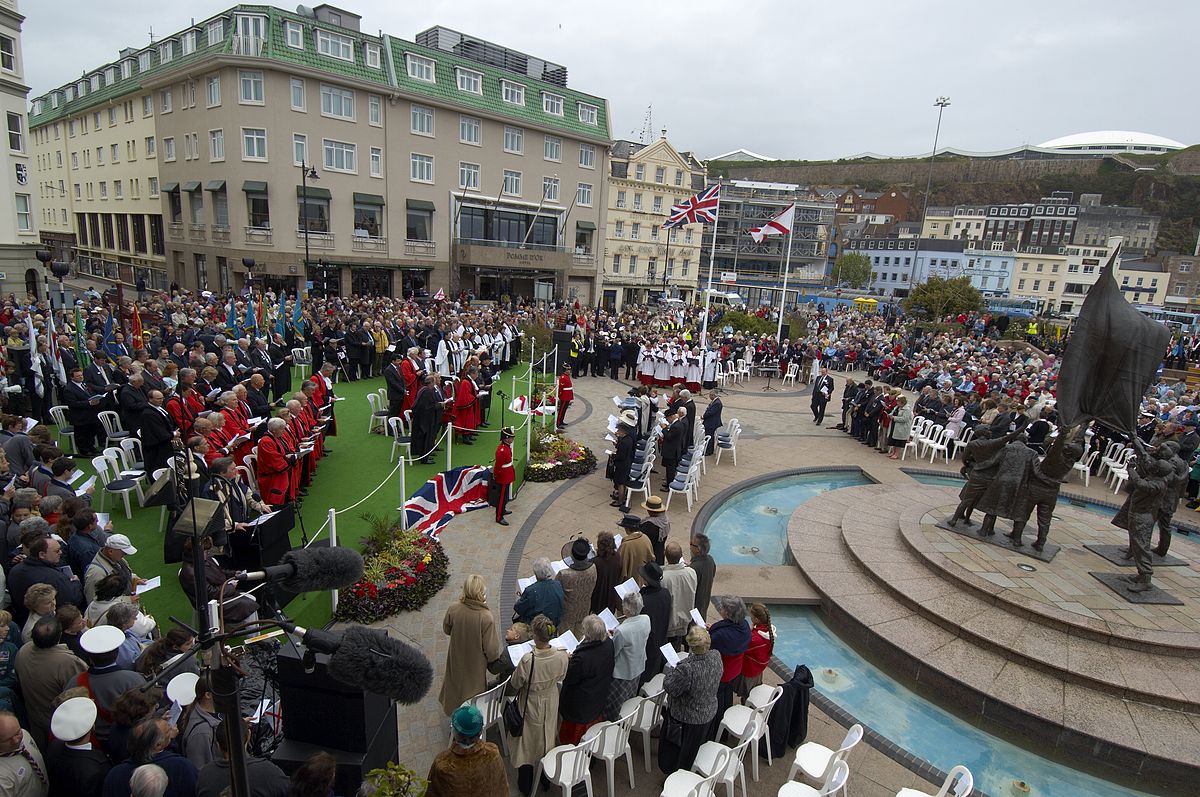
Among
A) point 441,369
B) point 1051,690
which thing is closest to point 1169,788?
point 1051,690

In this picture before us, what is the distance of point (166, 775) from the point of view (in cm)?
374

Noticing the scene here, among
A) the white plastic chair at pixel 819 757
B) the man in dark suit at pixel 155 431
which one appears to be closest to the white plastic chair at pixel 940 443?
the white plastic chair at pixel 819 757

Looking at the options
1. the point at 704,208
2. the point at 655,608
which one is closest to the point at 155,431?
the point at 655,608

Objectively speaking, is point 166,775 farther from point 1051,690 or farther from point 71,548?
point 1051,690

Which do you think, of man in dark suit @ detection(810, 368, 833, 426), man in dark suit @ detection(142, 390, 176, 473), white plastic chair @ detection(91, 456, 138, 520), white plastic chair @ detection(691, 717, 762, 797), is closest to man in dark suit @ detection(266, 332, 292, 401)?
man in dark suit @ detection(142, 390, 176, 473)

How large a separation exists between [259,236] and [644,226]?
31.3 meters

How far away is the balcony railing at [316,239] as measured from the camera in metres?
34.3

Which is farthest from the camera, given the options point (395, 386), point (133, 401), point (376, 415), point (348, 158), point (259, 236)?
point (348, 158)

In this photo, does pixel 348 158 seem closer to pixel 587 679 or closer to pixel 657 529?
pixel 657 529

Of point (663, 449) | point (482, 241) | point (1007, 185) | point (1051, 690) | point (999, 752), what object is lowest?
point (999, 752)

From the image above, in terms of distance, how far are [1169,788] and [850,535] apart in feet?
16.3

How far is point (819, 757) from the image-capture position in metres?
5.84

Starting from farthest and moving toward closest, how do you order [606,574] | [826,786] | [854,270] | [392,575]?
[854,270] → [392,575] → [606,574] → [826,786]

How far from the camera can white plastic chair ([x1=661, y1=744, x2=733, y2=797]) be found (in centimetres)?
509
